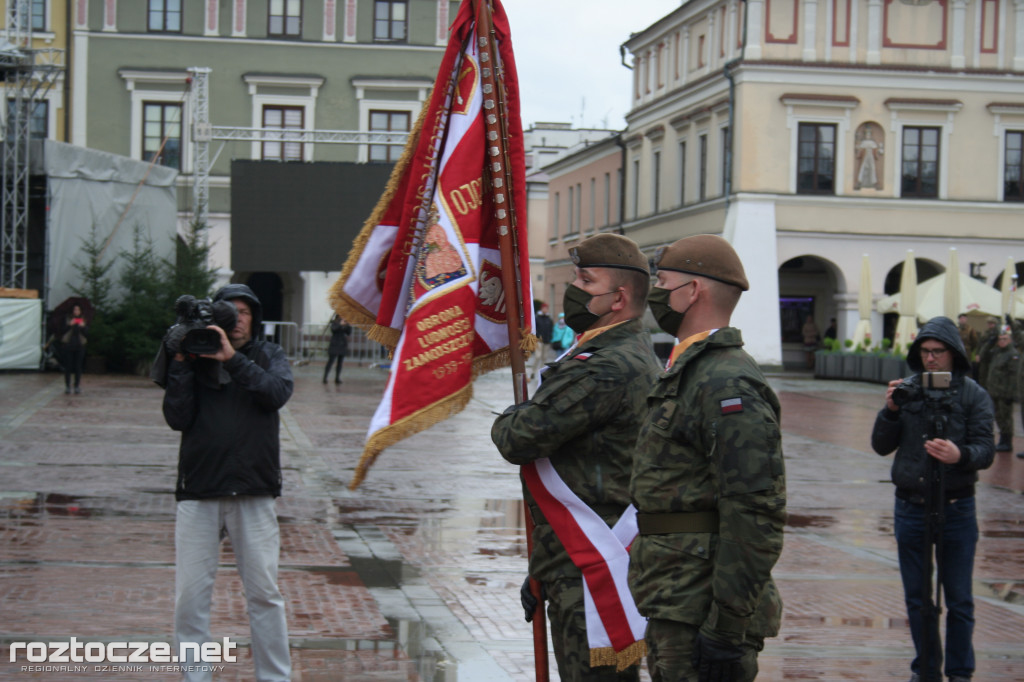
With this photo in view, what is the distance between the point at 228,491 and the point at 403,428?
1310 millimetres

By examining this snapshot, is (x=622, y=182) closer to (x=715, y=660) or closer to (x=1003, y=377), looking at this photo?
(x=1003, y=377)

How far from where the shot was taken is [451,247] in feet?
14.9

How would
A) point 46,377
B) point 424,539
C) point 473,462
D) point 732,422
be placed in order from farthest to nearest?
point 46,377 < point 473,462 < point 424,539 < point 732,422

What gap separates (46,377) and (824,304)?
2672 centimetres

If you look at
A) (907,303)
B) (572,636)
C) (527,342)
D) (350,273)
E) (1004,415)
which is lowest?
(1004,415)

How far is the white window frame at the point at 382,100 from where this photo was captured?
39094mm

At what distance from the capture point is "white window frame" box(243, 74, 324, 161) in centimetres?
3869

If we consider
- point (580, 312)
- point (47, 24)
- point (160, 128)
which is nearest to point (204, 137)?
point (160, 128)

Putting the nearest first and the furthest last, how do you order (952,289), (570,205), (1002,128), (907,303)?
1. (952,289)
2. (907,303)
3. (1002,128)
4. (570,205)

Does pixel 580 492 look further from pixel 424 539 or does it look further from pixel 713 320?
pixel 424 539

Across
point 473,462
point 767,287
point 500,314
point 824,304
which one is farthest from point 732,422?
point 824,304

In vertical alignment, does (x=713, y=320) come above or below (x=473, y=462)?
above

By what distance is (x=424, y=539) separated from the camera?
9.85 meters

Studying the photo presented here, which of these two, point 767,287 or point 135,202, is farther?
point 767,287
